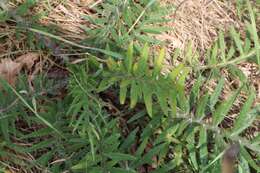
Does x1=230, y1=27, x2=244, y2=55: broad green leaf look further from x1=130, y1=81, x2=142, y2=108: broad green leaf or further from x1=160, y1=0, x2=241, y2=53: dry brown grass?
x1=130, y1=81, x2=142, y2=108: broad green leaf

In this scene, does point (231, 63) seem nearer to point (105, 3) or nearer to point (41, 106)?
point (105, 3)

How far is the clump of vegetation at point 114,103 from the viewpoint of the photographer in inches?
57.7

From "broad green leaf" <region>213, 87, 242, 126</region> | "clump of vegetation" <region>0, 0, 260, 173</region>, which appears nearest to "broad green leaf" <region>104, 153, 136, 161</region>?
"clump of vegetation" <region>0, 0, 260, 173</region>

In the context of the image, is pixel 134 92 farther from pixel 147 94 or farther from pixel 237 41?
pixel 237 41

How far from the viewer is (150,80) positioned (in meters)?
1.37

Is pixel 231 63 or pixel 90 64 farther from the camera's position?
pixel 231 63

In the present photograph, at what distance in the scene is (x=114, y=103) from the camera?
5.95ft

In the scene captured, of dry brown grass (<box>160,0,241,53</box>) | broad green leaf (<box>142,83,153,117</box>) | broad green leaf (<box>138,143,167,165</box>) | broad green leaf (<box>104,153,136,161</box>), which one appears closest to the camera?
broad green leaf (<box>142,83,153,117</box>)

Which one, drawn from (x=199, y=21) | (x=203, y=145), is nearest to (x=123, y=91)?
(x=203, y=145)

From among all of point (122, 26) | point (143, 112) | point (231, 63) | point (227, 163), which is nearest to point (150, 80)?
point (143, 112)

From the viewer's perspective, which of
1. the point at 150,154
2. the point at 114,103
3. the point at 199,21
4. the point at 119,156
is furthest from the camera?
the point at 199,21

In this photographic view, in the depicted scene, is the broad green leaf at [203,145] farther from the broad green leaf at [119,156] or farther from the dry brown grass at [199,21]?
the dry brown grass at [199,21]

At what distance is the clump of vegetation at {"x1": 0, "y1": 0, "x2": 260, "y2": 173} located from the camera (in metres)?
1.47

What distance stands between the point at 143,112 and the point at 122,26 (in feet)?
1.32
